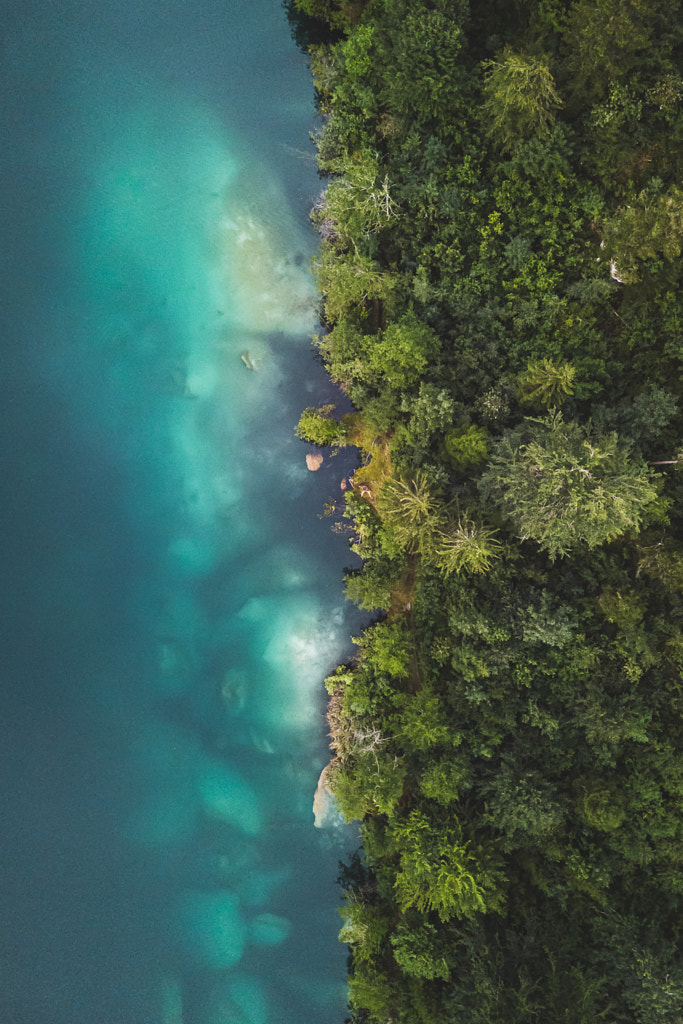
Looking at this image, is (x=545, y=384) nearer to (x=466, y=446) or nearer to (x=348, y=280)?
(x=466, y=446)

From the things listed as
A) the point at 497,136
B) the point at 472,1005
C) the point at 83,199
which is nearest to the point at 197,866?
the point at 472,1005

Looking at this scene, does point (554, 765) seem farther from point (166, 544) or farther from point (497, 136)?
point (497, 136)

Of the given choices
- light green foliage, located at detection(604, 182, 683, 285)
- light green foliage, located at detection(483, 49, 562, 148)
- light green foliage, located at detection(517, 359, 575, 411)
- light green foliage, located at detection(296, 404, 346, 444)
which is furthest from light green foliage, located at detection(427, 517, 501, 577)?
light green foliage, located at detection(483, 49, 562, 148)

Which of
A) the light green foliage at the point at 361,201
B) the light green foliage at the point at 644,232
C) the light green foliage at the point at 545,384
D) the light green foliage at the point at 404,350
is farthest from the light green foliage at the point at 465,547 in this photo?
the light green foliage at the point at 361,201

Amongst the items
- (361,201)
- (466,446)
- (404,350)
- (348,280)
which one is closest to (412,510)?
(466,446)

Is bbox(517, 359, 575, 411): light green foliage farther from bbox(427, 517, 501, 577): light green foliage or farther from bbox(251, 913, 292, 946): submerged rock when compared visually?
bbox(251, 913, 292, 946): submerged rock

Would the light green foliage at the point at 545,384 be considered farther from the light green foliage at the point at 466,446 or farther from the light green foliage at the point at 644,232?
the light green foliage at the point at 644,232
